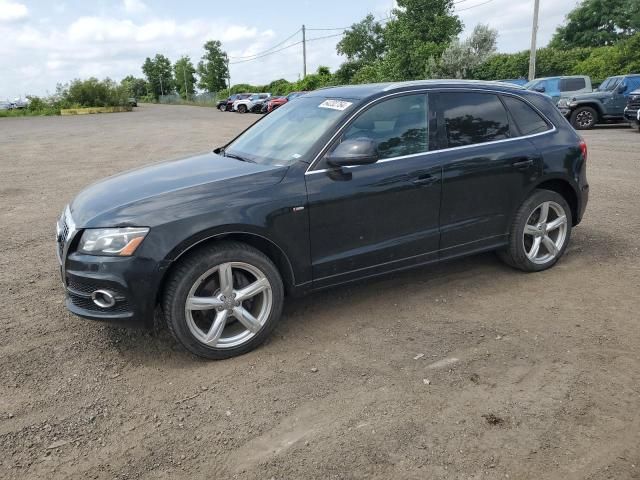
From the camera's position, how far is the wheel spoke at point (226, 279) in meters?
3.36

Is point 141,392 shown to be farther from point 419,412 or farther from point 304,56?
point 304,56

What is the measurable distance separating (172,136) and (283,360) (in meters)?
17.3

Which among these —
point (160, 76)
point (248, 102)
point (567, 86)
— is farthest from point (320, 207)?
point (160, 76)

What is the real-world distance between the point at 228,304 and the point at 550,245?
3.04 m

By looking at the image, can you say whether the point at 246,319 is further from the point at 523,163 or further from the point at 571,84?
the point at 571,84

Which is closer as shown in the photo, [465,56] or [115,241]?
[115,241]

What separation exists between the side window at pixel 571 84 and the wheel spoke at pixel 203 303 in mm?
19073

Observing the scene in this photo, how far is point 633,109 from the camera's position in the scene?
15.7 metres

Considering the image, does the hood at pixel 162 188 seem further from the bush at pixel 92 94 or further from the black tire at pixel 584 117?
the bush at pixel 92 94

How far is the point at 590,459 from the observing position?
97.3 inches

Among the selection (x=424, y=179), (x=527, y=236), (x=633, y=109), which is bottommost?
(x=527, y=236)

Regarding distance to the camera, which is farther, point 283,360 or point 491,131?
point 491,131

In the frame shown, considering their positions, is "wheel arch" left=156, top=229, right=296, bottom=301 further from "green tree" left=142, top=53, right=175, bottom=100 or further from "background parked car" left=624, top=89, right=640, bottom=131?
"green tree" left=142, top=53, right=175, bottom=100

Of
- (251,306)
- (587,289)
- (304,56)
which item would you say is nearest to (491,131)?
(587,289)
